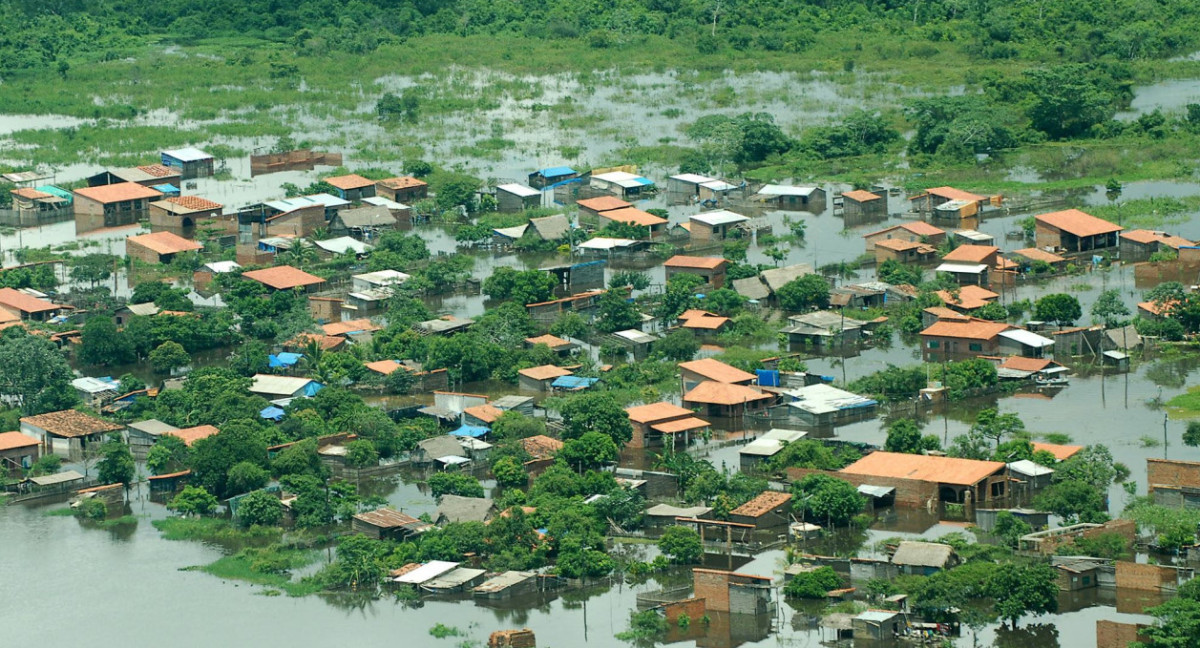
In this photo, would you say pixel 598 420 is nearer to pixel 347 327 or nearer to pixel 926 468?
pixel 926 468

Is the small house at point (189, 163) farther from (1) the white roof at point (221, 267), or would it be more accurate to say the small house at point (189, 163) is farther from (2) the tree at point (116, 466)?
(2) the tree at point (116, 466)

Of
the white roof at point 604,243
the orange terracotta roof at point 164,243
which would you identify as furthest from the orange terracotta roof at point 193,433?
the white roof at point 604,243

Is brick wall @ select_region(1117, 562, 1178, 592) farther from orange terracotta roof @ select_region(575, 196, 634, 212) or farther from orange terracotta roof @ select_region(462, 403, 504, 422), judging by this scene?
orange terracotta roof @ select_region(575, 196, 634, 212)

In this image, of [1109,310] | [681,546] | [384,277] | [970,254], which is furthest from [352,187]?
[681,546]

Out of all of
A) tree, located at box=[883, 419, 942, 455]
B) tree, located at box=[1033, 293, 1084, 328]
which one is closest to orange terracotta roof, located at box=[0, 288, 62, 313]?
tree, located at box=[883, 419, 942, 455]

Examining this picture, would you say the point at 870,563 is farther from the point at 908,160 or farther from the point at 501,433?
the point at 908,160

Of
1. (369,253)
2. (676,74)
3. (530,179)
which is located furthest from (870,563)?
(676,74)

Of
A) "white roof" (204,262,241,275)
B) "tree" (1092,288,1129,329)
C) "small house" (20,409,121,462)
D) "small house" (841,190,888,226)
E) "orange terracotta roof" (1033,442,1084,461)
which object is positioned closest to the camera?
"orange terracotta roof" (1033,442,1084,461)
